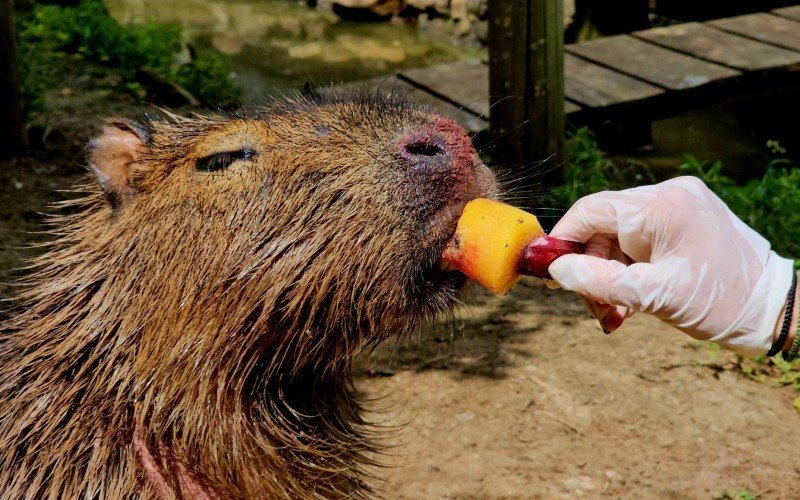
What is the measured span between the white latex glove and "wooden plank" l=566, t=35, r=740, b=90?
457 cm

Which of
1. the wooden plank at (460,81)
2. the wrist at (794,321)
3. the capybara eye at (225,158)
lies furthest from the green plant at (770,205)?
the capybara eye at (225,158)

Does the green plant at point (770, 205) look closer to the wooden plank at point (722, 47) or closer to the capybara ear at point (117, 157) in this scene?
the wooden plank at point (722, 47)

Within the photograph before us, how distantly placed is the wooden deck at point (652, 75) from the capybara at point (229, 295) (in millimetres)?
3352

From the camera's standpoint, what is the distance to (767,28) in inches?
303

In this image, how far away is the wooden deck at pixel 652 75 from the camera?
6363mm

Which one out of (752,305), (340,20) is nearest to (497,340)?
(752,305)

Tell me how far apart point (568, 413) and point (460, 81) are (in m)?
3.19

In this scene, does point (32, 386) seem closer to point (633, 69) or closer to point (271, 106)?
point (271, 106)

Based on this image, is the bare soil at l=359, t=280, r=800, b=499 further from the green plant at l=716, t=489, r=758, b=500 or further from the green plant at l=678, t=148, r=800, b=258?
the green plant at l=678, t=148, r=800, b=258

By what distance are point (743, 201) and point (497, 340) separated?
2.17 metres

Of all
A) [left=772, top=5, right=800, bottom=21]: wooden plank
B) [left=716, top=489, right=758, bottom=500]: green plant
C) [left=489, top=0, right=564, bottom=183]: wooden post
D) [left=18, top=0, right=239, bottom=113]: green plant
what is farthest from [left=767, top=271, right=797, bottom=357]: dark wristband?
[left=18, top=0, right=239, bottom=113]: green plant

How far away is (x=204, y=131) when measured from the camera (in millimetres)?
2715

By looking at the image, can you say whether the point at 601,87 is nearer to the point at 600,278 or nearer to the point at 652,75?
the point at 652,75

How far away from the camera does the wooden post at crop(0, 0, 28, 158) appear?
6.06 m
